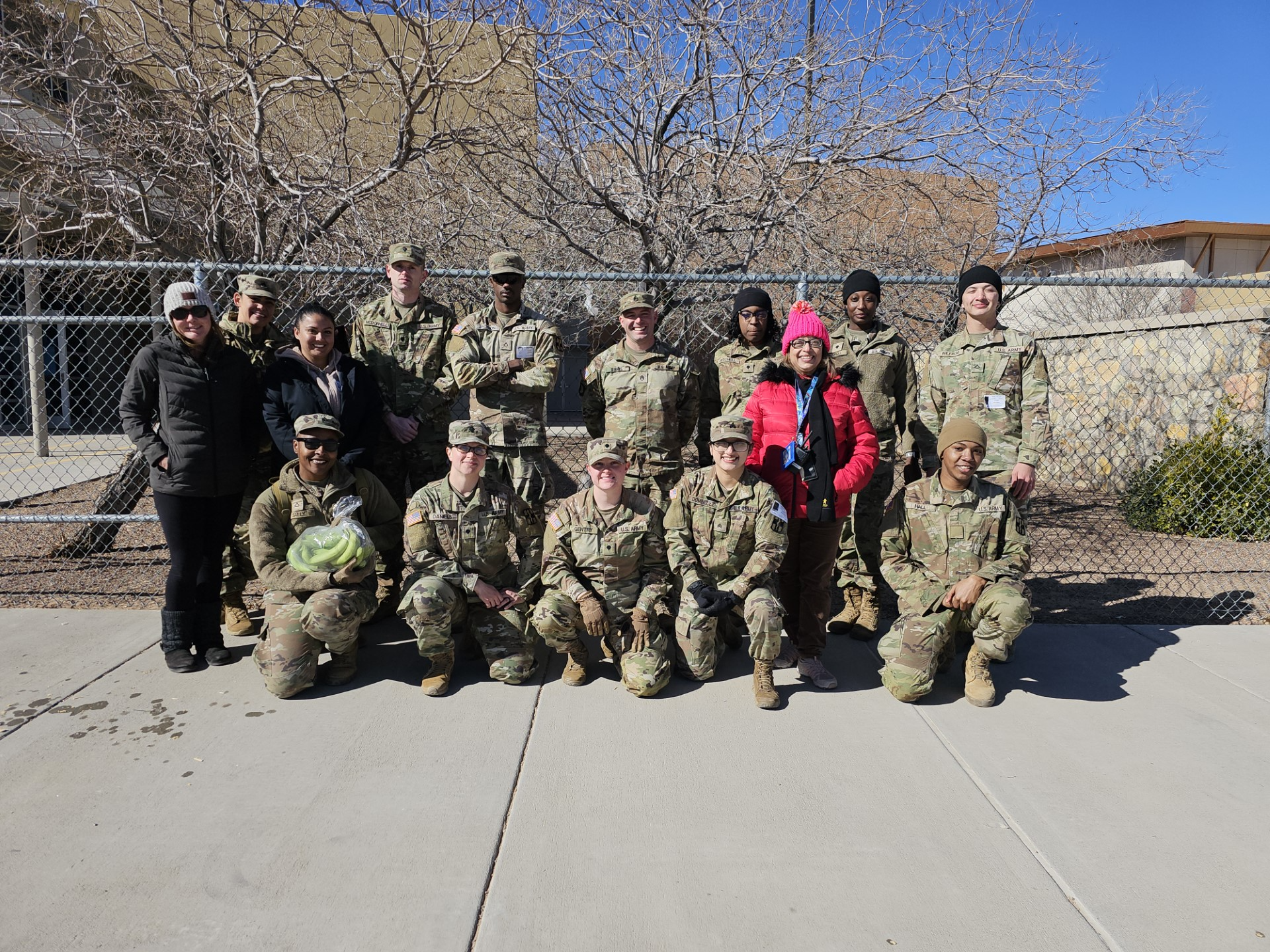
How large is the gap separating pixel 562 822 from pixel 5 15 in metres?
7.13

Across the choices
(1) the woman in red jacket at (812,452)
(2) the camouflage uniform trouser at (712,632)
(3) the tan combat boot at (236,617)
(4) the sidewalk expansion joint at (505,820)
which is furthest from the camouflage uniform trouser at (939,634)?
(3) the tan combat boot at (236,617)

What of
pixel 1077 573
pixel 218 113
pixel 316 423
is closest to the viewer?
pixel 316 423

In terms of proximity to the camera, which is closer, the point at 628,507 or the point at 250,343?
the point at 628,507

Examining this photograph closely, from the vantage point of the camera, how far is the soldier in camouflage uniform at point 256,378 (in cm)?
418

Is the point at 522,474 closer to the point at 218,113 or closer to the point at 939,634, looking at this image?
the point at 939,634

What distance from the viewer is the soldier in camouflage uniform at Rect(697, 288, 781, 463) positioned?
13.8 feet

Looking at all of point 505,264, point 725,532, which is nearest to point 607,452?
point 725,532

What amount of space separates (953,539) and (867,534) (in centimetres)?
80

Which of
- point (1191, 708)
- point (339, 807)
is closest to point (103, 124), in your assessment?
point (339, 807)

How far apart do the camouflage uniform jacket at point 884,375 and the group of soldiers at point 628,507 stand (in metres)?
0.01

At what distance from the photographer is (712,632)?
3730 millimetres

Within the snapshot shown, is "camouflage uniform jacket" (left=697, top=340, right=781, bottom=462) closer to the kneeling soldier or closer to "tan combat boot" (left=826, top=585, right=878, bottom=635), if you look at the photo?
"tan combat boot" (left=826, top=585, right=878, bottom=635)

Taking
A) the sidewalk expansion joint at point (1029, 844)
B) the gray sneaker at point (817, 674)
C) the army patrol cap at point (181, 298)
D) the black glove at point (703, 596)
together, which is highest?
the army patrol cap at point (181, 298)

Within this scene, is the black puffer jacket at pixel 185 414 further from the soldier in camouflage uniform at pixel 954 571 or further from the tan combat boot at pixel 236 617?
the soldier in camouflage uniform at pixel 954 571
